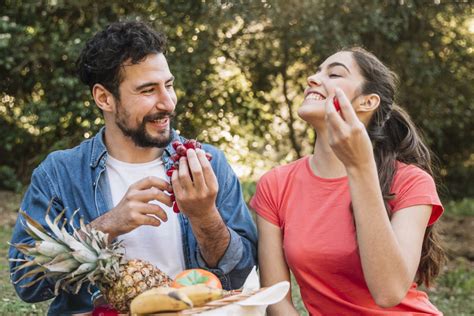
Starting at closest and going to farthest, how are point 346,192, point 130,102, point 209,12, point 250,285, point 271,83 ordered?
point 250,285, point 346,192, point 130,102, point 209,12, point 271,83

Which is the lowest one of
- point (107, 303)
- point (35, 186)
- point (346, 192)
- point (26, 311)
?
point (26, 311)

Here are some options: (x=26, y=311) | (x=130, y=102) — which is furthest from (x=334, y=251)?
(x=26, y=311)

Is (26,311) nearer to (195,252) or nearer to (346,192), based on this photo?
(195,252)

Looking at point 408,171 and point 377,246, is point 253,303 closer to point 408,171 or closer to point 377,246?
point 377,246

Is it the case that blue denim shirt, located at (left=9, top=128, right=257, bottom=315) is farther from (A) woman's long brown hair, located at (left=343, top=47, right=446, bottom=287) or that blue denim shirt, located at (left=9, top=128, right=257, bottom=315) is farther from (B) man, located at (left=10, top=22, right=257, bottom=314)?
(A) woman's long brown hair, located at (left=343, top=47, right=446, bottom=287)

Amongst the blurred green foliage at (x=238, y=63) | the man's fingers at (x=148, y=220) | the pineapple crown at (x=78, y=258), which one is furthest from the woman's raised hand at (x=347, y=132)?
the blurred green foliage at (x=238, y=63)

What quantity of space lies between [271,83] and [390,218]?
767 cm

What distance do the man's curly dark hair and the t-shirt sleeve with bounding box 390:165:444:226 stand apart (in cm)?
125

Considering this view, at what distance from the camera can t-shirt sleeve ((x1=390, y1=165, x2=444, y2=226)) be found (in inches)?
118

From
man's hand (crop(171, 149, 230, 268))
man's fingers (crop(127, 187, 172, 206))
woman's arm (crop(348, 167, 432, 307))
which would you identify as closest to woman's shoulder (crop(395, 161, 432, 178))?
woman's arm (crop(348, 167, 432, 307))

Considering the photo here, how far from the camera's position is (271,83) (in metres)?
10.6

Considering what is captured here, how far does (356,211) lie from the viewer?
2.79 meters

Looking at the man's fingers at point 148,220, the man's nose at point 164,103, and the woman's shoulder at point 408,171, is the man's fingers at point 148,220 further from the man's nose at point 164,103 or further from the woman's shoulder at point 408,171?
the woman's shoulder at point 408,171

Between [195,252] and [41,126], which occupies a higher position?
[41,126]
